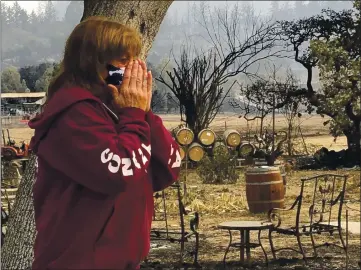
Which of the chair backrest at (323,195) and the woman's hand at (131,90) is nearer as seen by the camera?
Result: the woman's hand at (131,90)

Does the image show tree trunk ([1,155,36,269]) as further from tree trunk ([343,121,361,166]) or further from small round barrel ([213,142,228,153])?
tree trunk ([343,121,361,166])

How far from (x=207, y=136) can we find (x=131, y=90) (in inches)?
130

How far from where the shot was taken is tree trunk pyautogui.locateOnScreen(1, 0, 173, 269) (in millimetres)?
2949

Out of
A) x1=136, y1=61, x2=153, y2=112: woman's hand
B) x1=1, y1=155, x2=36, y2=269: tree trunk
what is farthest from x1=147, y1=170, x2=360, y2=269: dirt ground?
x1=136, y1=61, x2=153, y2=112: woman's hand

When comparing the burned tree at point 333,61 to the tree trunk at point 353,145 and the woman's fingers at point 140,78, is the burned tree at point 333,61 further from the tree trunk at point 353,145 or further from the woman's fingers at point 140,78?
the woman's fingers at point 140,78

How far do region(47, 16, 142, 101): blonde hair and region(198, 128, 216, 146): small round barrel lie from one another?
326 centimetres

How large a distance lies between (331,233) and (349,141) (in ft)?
1.91

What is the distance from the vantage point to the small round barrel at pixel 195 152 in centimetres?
454

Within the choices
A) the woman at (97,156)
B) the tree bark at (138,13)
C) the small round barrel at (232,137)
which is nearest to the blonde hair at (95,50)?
the woman at (97,156)

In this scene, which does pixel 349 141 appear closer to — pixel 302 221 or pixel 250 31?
pixel 302 221

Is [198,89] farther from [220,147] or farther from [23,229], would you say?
[23,229]

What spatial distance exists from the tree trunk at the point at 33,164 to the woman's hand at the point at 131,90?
1.66 m

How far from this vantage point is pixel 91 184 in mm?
1233

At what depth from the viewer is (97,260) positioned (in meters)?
1.27
